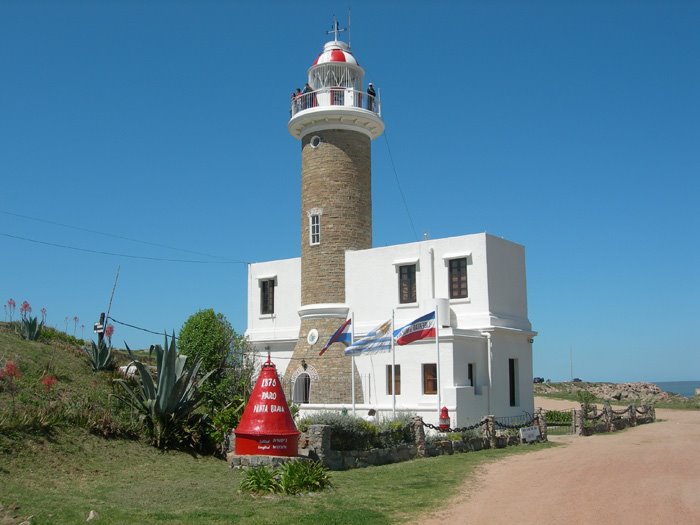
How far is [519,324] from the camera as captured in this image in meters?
→ 25.9

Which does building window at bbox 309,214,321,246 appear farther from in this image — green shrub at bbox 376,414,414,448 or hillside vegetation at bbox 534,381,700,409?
hillside vegetation at bbox 534,381,700,409

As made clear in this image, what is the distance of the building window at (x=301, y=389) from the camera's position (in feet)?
87.3

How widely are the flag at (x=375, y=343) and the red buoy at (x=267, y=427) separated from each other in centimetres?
893

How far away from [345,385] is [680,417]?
49.7 feet

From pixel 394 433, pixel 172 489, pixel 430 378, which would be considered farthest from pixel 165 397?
pixel 430 378

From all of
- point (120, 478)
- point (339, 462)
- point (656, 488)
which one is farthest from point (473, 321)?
point (120, 478)

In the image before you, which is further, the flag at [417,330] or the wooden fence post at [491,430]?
the flag at [417,330]

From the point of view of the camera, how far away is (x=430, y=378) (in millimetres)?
23453

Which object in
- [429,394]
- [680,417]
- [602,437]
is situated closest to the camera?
[602,437]

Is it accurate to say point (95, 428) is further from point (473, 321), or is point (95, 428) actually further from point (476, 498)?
point (473, 321)

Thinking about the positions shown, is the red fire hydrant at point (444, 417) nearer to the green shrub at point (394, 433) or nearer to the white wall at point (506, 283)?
the green shrub at point (394, 433)

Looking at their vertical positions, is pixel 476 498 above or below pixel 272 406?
below

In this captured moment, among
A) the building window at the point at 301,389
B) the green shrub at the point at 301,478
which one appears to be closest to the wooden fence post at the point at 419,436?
the green shrub at the point at 301,478

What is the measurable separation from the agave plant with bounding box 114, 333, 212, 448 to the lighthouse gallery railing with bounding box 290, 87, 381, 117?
1426cm
